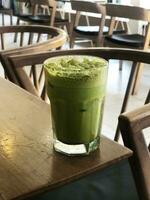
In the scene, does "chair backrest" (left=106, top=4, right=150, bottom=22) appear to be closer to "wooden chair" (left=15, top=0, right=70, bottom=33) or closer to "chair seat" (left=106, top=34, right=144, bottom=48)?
"chair seat" (left=106, top=34, right=144, bottom=48)

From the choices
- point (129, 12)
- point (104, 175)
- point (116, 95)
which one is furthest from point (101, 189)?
point (129, 12)

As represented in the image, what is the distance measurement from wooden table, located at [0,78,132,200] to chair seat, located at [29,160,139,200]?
251 millimetres

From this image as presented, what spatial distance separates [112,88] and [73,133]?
2748 mm

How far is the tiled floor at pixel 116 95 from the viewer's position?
2537mm

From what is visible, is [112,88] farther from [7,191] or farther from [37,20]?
[7,191]

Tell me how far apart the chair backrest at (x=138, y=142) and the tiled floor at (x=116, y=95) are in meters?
1.57

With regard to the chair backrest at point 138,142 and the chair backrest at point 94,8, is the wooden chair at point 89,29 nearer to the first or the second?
the chair backrest at point 94,8

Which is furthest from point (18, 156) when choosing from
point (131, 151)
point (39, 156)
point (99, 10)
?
point (99, 10)

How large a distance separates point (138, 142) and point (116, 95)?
254 centimetres

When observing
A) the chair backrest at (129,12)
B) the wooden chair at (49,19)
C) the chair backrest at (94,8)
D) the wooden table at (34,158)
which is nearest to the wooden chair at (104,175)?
the wooden table at (34,158)

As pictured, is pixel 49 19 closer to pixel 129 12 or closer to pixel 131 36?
pixel 131 36

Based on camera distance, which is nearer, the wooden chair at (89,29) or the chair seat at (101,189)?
the chair seat at (101,189)

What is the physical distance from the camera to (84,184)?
1039mm

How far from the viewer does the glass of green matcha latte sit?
2.09ft
